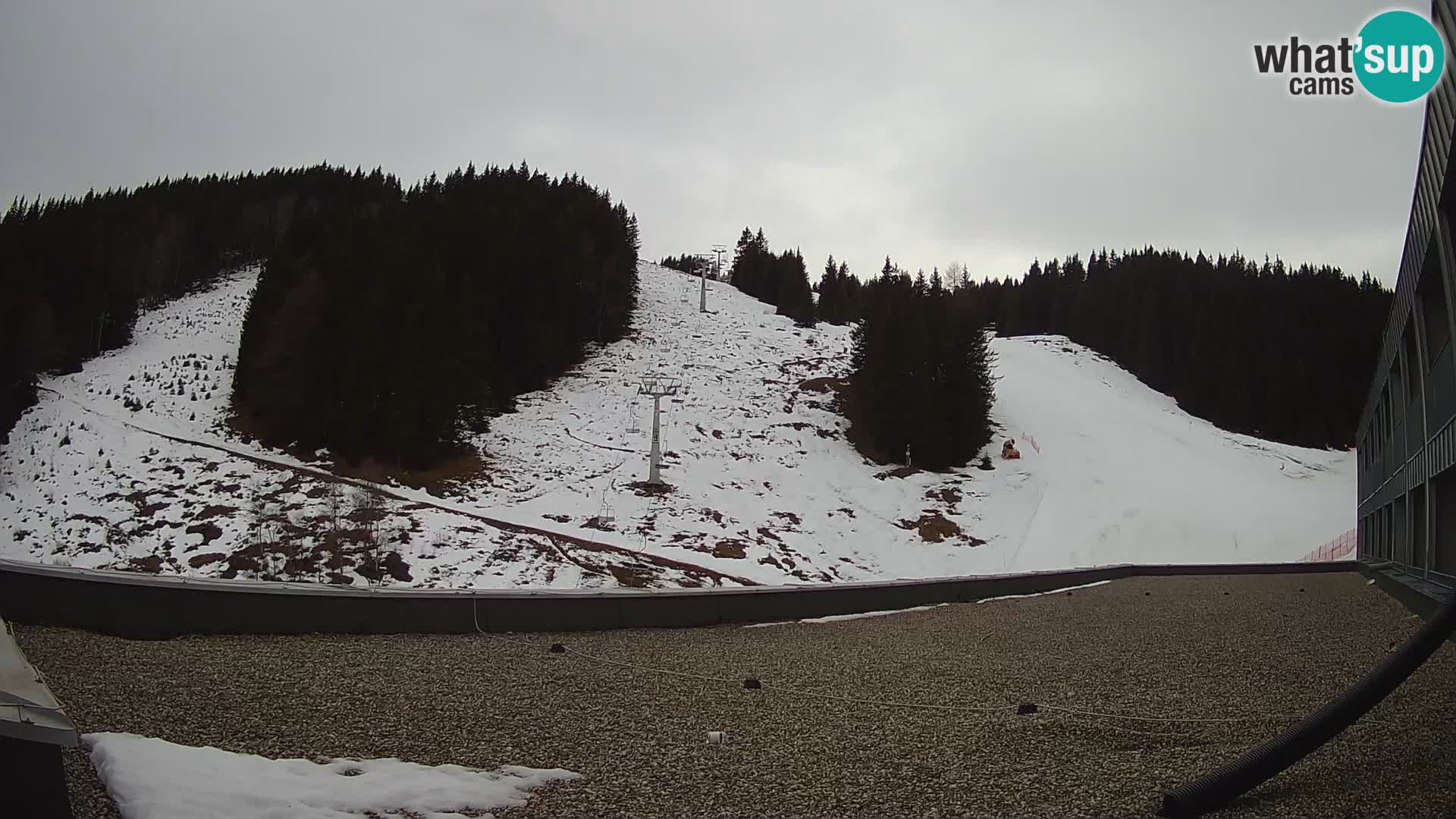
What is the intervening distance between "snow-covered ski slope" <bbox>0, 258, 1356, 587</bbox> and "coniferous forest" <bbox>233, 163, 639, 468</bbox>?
1617 mm

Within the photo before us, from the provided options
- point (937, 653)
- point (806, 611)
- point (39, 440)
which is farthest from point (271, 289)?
point (937, 653)

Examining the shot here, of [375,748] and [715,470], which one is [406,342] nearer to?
[715,470]

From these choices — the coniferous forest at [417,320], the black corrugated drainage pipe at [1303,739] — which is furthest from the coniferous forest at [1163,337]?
the black corrugated drainage pipe at [1303,739]

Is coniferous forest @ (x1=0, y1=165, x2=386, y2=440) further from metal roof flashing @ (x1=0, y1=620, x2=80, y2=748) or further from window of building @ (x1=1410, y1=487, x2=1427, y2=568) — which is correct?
window of building @ (x1=1410, y1=487, x2=1427, y2=568)

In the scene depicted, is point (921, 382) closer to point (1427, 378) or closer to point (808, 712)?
point (1427, 378)

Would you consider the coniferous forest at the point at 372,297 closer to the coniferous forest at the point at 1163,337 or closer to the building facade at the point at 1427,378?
the coniferous forest at the point at 1163,337

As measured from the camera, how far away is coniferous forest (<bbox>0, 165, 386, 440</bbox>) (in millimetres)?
32594

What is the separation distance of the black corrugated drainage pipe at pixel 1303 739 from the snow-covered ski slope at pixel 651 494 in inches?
612

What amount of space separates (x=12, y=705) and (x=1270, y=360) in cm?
6674

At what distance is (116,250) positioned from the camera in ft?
156

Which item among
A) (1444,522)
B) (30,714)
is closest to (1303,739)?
(30,714)

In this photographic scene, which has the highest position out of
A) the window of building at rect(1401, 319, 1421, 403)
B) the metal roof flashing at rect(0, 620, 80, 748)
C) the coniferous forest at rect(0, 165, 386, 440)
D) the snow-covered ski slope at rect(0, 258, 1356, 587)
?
the coniferous forest at rect(0, 165, 386, 440)

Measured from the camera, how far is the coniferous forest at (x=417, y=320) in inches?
1127

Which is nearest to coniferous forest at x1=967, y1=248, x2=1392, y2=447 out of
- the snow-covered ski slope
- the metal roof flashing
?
the snow-covered ski slope
